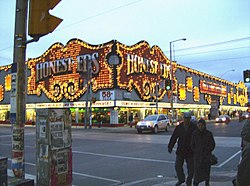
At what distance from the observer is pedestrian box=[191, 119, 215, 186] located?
633cm

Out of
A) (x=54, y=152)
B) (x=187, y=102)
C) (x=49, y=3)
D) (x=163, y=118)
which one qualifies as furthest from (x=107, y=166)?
(x=187, y=102)

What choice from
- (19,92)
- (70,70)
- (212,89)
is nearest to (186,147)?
(19,92)

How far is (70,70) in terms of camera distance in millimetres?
41594

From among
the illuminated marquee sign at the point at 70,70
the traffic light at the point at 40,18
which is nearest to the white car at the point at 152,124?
the illuminated marquee sign at the point at 70,70

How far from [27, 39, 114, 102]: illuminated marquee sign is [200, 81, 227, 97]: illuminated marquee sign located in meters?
29.8

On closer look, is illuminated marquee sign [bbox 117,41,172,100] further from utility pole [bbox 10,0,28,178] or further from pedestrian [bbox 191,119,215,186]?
utility pole [bbox 10,0,28,178]

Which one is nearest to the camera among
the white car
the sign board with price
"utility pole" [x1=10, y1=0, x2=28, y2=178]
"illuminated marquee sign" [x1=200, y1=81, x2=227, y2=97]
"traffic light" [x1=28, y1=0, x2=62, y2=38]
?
"traffic light" [x1=28, y1=0, x2=62, y2=38]

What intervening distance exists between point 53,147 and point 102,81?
108 feet

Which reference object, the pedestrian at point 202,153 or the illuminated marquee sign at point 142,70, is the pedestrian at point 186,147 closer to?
the pedestrian at point 202,153

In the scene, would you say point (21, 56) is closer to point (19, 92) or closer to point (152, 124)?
point (19, 92)

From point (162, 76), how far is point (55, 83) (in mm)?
15734

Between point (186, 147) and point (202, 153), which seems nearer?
point (202, 153)

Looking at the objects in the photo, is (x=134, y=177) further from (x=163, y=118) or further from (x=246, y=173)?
(x=163, y=118)

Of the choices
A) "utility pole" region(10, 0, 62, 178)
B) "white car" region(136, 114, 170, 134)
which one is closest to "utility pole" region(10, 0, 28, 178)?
"utility pole" region(10, 0, 62, 178)
